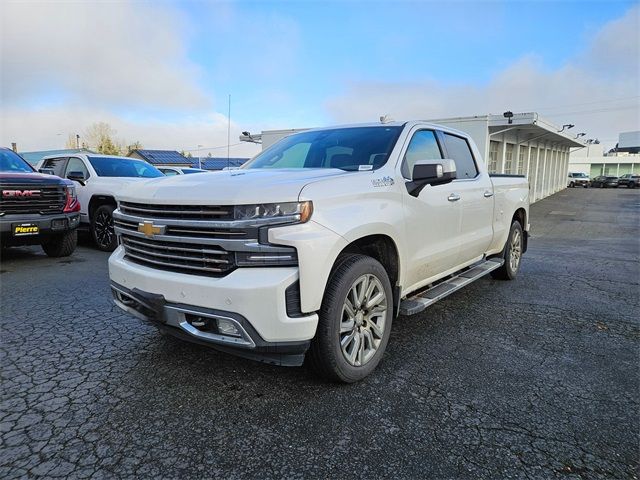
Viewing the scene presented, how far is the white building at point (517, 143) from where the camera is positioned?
1623 centimetres

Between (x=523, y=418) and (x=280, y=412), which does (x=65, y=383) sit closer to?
(x=280, y=412)

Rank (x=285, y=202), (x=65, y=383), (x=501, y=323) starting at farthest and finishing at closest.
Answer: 1. (x=501, y=323)
2. (x=65, y=383)
3. (x=285, y=202)

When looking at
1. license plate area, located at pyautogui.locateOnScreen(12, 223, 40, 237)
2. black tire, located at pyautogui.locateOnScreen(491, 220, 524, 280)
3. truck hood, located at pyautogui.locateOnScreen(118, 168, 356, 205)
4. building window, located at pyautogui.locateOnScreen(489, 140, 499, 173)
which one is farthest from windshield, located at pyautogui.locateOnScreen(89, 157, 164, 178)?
building window, located at pyautogui.locateOnScreen(489, 140, 499, 173)

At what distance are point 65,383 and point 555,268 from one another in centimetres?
714

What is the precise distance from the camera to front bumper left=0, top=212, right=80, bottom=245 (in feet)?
21.4

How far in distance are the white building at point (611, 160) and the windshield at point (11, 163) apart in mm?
74711

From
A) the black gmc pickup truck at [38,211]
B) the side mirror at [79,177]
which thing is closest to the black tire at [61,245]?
the black gmc pickup truck at [38,211]

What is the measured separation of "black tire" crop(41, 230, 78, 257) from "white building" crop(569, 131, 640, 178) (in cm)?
7464

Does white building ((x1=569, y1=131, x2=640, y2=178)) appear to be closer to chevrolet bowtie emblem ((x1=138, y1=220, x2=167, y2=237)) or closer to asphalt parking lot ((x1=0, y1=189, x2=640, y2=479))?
asphalt parking lot ((x1=0, y1=189, x2=640, y2=479))

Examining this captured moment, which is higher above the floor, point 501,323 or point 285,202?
point 285,202

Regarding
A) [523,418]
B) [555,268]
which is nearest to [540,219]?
[555,268]

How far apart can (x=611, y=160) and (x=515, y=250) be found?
7779cm

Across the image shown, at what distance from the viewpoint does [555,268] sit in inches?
289

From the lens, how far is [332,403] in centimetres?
286
